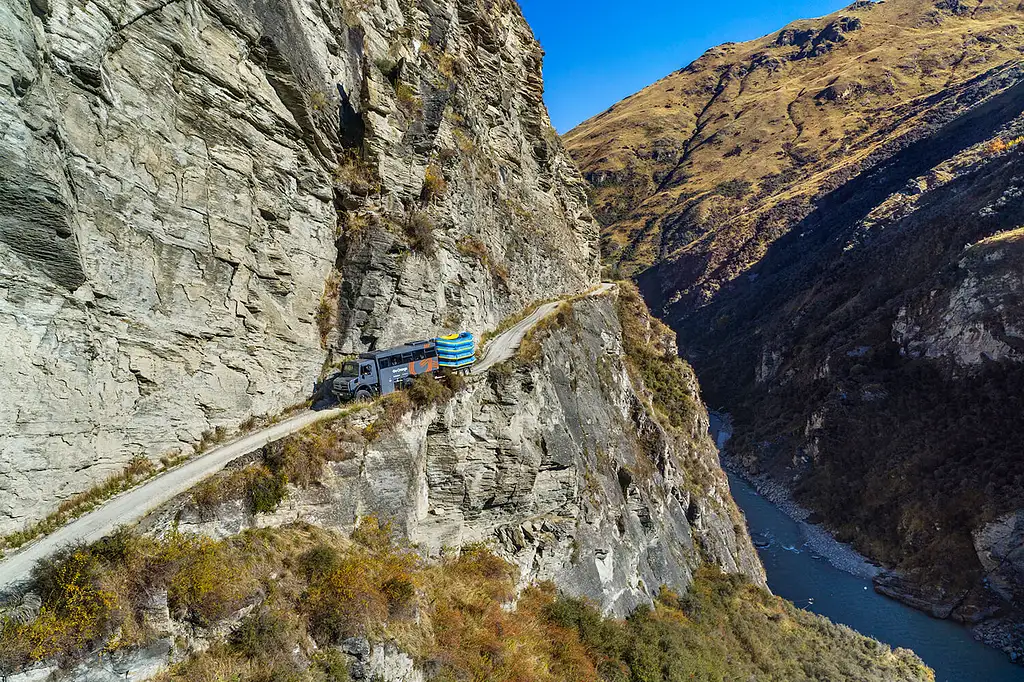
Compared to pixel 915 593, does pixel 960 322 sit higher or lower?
higher

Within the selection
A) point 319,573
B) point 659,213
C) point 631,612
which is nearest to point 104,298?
point 319,573

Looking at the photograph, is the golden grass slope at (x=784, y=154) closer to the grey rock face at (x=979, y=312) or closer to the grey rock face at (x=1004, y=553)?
the grey rock face at (x=979, y=312)

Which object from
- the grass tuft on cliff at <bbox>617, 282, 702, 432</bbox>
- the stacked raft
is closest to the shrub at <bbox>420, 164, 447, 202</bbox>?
the stacked raft

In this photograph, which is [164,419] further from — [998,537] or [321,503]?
[998,537]

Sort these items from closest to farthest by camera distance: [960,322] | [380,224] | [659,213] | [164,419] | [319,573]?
[319,573] < [164,419] < [380,224] < [960,322] < [659,213]

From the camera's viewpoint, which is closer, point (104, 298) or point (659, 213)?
point (104, 298)

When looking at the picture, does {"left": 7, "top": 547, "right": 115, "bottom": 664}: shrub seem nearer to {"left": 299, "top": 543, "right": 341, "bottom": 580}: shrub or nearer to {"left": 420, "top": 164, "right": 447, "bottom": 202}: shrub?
{"left": 299, "top": 543, "right": 341, "bottom": 580}: shrub

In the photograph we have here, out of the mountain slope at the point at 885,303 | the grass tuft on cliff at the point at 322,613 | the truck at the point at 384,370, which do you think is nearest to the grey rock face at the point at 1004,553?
the mountain slope at the point at 885,303
